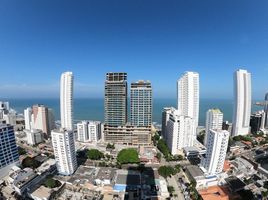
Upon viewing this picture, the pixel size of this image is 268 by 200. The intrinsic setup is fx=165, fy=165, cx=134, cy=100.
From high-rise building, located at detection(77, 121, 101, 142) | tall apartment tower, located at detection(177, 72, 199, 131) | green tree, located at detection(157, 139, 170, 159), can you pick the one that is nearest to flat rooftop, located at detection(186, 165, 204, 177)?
green tree, located at detection(157, 139, 170, 159)

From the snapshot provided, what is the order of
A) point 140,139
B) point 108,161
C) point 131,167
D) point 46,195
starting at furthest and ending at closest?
point 140,139
point 108,161
point 131,167
point 46,195

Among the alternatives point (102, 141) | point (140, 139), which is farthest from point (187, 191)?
point (102, 141)

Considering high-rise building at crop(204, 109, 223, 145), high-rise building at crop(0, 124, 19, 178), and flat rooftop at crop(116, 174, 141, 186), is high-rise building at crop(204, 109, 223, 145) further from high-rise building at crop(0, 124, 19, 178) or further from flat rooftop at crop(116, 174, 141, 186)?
high-rise building at crop(0, 124, 19, 178)

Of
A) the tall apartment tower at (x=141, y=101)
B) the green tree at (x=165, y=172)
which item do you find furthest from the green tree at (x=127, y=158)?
the tall apartment tower at (x=141, y=101)

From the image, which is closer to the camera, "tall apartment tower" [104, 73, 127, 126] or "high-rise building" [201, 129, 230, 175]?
"high-rise building" [201, 129, 230, 175]

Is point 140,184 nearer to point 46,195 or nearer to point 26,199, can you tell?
point 46,195

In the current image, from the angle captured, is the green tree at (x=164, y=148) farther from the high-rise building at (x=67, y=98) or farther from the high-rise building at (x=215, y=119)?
the high-rise building at (x=67, y=98)
